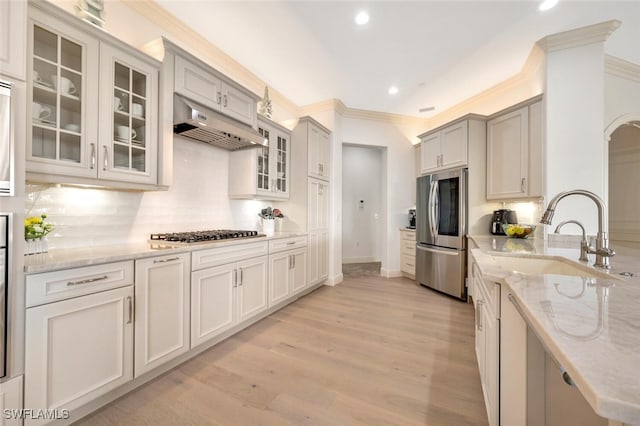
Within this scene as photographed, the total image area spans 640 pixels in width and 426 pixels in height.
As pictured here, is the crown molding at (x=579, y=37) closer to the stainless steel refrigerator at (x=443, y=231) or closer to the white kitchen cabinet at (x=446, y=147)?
the white kitchen cabinet at (x=446, y=147)

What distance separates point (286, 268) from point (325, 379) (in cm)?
149

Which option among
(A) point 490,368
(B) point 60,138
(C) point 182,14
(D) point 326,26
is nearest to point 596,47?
(D) point 326,26

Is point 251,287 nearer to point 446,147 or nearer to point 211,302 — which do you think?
point 211,302

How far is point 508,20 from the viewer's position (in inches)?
94.1

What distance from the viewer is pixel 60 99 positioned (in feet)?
5.04

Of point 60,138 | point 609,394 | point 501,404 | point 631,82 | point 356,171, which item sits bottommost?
point 501,404

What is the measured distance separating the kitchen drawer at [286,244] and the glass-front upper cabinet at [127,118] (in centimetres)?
137

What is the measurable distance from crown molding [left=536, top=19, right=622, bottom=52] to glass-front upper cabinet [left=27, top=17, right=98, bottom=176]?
4033 millimetres

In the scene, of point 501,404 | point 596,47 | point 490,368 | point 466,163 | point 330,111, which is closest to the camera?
point 501,404

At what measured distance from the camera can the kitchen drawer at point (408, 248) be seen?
455 cm

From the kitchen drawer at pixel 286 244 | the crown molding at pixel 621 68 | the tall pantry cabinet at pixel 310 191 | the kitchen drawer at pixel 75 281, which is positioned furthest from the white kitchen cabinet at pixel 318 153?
the crown molding at pixel 621 68

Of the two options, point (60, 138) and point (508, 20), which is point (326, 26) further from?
point (60, 138)

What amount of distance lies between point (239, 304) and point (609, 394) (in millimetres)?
2469

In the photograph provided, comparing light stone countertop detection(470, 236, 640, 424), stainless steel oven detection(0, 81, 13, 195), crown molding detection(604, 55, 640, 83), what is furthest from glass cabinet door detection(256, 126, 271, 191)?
crown molding detection(604, 55, 640, 83)
